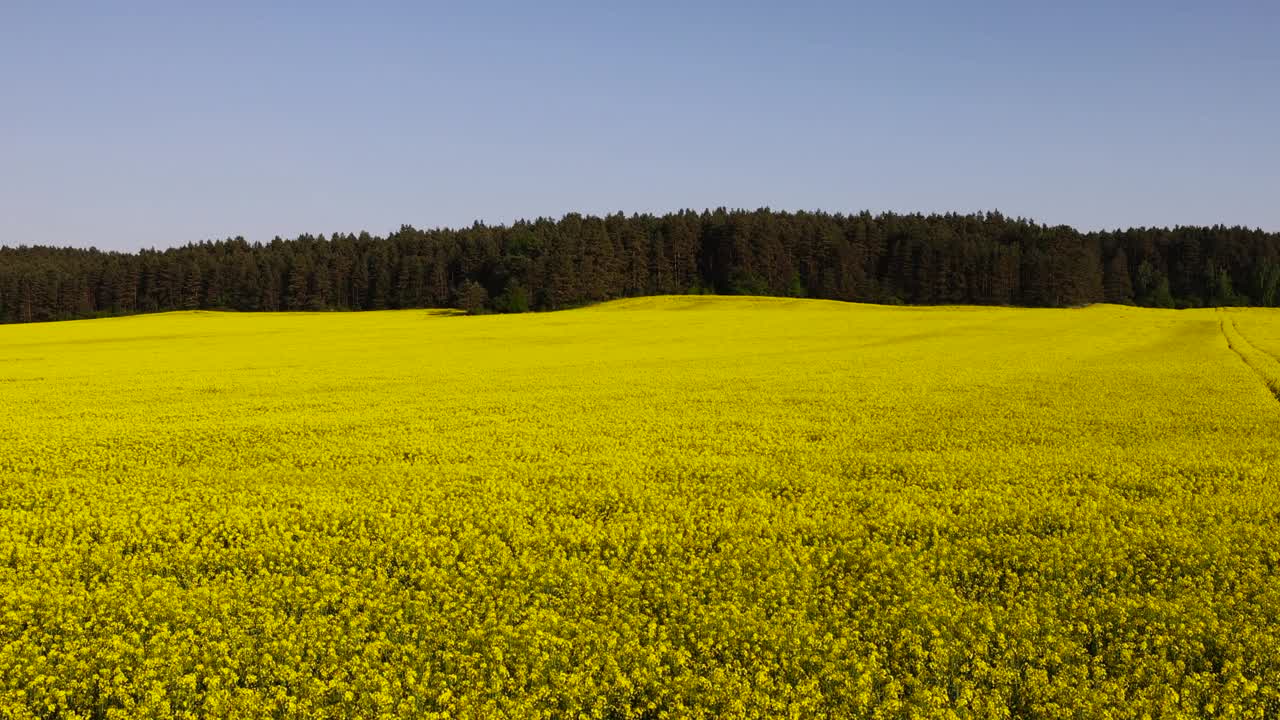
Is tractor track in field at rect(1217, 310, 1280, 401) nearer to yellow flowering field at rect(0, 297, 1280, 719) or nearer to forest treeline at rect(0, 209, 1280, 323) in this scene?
yellow flowering field at rect(0, 297, 1280, 719)

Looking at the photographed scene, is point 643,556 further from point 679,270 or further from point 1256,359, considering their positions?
point 679,270

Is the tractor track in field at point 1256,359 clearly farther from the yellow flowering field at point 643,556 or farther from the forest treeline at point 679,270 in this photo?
the forest treeline at point 679,270

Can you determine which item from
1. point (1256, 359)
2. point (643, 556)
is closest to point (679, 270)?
point (1256, 359)

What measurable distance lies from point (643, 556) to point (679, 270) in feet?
341

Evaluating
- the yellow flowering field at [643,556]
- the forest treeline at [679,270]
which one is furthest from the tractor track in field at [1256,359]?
the forest treeline at [679,270]

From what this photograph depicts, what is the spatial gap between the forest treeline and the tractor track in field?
1917 inches

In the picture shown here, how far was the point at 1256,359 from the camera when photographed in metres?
32.1

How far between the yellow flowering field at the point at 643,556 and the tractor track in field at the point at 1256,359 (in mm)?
3506

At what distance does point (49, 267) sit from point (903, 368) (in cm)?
13648

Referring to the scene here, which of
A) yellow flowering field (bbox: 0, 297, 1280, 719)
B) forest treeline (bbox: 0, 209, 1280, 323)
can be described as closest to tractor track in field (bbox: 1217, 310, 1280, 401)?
yellow flowering field (bbox: 0, 297, 1280, 719)

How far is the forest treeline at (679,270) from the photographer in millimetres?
94250

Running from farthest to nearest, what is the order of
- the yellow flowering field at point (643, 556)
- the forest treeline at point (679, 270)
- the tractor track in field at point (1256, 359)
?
the forest treeline at point (679, 270)
the tractor track in field at point (1256, 359)
the yellow flowering field at point (643, 556)

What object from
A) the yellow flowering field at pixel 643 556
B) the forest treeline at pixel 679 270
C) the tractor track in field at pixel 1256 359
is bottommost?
the yellow flowering field at pixel 643 556

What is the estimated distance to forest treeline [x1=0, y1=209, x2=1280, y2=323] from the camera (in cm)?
9425
